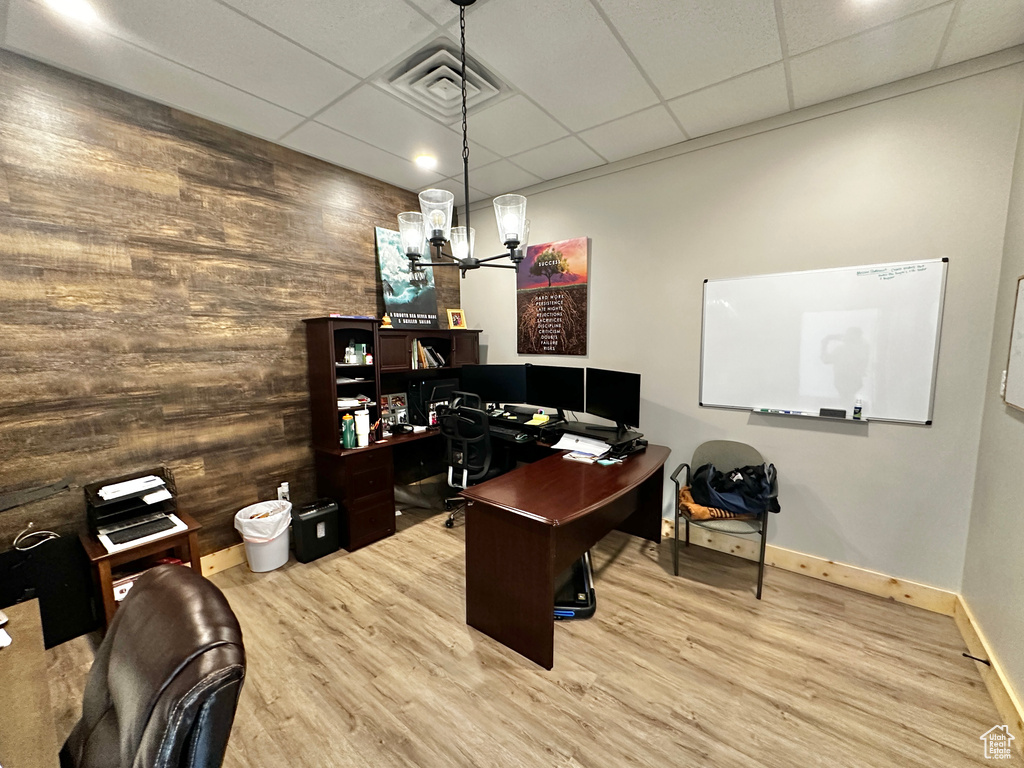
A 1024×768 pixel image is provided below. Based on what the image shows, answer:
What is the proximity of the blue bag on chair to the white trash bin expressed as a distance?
106 inches

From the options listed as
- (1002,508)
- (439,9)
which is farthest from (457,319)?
(1002,508)

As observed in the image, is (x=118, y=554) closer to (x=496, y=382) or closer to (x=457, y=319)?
(x=496, y=382)

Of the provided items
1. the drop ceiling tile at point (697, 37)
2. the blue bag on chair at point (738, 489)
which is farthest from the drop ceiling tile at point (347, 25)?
the blue bag on chair at point (738, 489)

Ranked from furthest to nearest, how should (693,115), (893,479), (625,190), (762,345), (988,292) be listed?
(625,190), (762,345), (693,115), (893,479), (988,292)

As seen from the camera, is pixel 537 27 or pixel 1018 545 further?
pixel 537 27

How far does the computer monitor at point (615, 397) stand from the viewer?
2744mm

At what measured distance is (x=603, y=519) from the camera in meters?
2.39

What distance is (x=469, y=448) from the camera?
10.4ft

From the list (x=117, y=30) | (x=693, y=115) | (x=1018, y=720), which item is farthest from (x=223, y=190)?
(x=1018, y=720)

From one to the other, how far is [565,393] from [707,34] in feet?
7.20

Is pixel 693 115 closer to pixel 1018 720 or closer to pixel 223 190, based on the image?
pixel 223 190

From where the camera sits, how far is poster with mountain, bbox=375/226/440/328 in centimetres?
349

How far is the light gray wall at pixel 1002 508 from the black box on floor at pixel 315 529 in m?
3.47

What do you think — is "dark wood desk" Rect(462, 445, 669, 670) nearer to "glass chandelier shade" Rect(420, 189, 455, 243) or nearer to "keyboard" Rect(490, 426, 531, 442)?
"keyboard" Rect(490, 426, 531, 442)
